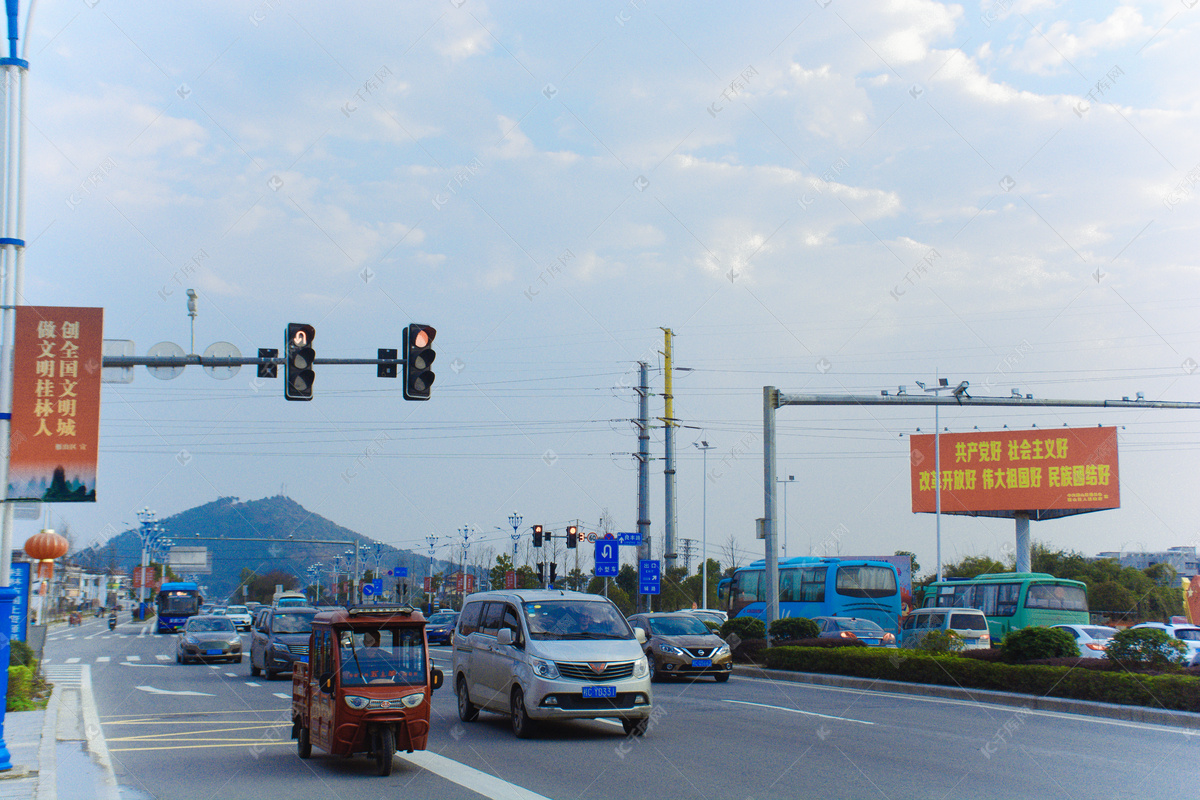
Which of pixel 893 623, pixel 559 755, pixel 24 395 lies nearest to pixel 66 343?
pixel 24 395

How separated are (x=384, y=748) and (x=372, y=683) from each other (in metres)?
0.63

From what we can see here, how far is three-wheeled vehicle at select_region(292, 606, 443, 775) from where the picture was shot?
9953mm

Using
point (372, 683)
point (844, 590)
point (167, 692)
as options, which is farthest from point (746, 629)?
point (372, 683)

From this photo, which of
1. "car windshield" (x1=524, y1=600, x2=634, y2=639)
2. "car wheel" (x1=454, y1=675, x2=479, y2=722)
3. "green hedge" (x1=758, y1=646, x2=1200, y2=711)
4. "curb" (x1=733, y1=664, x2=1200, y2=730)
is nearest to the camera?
"car windshield" (x1=524, y1=600, x2=634, y2=639)

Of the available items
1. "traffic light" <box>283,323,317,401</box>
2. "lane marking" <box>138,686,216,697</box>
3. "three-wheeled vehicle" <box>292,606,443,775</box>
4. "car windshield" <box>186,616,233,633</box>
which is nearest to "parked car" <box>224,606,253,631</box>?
"car windshield" <box>186,616,233,633</box>

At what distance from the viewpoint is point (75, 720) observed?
14836 millimetres

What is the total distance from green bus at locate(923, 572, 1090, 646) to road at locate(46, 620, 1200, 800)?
14.2m

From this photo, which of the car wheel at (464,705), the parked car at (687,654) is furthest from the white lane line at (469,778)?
the parked car at (687,654)

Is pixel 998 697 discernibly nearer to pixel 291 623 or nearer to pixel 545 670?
pixel 545 670

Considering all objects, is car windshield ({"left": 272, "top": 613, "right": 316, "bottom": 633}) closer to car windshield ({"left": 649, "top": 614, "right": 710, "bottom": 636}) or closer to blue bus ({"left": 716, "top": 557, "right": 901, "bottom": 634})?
car windshield ({"left": 649, "top": 614, "right": 710, "bottom": 636})

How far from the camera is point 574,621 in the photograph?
1355cm

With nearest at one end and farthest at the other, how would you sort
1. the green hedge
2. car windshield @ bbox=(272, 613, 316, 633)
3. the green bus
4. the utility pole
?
1. the green hedge
2. car windshield @ bbox=(272, 613, 316, 633)
3. the green bus
4. the utility pole

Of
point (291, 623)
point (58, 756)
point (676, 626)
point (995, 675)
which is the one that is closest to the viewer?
point (58, 756)

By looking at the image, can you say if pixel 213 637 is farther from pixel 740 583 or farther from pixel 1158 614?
pixel 1158 614
